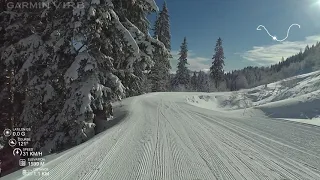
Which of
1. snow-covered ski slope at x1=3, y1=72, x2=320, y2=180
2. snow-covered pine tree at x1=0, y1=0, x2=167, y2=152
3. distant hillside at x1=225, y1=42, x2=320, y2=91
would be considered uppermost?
distant hillside at x1=225, y1=42, x2=320, y2=91

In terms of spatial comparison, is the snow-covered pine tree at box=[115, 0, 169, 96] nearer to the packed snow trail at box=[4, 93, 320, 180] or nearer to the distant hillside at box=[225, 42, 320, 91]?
the packed snow trail at box=[4, 93, 320, 180]

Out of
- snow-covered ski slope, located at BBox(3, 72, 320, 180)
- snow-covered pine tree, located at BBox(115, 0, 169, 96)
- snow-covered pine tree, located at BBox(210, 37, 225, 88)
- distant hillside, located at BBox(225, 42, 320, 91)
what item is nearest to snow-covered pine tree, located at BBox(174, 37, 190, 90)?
snow-covered pine tree, located at BBox(210, 37, 225, 88)

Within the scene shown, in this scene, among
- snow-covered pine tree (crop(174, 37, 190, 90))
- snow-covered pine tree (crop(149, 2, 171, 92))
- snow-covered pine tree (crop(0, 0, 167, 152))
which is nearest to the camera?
snow-covered pine tree (crop(0, 0, 167, 152))

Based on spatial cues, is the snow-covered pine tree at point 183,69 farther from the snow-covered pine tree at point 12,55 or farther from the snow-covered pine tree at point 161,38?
the snow-covered pine tree at point 12,55

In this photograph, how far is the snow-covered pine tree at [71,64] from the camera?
26.7 feet

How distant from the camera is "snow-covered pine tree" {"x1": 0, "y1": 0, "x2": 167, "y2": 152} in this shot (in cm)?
813

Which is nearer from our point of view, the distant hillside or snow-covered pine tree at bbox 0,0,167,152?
snow-covered pine tree at bbox 0,0,167,152

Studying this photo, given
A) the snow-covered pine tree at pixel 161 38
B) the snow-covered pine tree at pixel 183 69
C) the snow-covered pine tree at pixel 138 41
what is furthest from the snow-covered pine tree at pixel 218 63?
the snow-covered pine tree at pixel 138 41

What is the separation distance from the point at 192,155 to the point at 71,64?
5467 millimetres

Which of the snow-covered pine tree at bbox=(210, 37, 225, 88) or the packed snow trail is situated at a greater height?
the snow-covered pine tree at bbox=(210, 37, 225, 88)

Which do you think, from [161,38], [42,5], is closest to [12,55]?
[42,5]

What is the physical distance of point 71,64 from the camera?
848cm

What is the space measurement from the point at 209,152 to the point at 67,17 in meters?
7.08

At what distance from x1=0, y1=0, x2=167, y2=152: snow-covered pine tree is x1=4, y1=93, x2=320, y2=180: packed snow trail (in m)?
1.67
